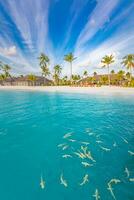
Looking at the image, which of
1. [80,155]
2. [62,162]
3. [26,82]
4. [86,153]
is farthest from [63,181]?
[26,82]

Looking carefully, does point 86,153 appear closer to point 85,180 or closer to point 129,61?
point 85,180

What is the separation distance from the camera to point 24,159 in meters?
7.28

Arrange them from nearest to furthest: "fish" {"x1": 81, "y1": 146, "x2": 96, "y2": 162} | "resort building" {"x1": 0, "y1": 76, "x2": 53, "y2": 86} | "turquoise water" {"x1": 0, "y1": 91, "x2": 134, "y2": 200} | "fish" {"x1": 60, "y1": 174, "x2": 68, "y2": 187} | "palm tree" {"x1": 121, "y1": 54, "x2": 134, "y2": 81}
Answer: "turquoise water" {"x1": 0, "y1": 91, "x2": 134, "y2": 200} → "fish" {"x1": 60, "y1": 174, "x2": 68, "y2": 187} → "fish" {"x1": 81, "y1": 146, "x2": 96, "y2": 162} → "palm tree" {"x1": 121, "y1": 54, "x2": 134, "y2": 81} → "resort building" {"x1": 0, "y1": 76, "x2": 53, "y2": 86}

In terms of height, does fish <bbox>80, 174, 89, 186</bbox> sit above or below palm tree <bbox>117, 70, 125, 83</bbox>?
below

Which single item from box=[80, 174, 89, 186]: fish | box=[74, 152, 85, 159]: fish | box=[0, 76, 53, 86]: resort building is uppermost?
box=[0, 76, 53, 86]: resort building

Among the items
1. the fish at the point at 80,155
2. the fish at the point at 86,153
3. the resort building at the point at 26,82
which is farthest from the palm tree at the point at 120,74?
the fish at the point at 80,155

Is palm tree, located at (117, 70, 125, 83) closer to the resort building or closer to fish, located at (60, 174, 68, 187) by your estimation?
the resort building

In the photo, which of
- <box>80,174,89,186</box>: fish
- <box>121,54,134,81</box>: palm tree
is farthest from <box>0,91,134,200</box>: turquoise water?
<box>121,54,134,81</box>: palm tree

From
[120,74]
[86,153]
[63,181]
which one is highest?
[120,74]

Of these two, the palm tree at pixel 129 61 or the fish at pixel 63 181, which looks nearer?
the fish at pixel 63 181

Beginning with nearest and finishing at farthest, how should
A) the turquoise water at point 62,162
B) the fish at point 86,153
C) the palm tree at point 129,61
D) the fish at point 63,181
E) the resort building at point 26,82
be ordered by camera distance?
the turquoise water at point 62,162, the fish at point 63,181, the fish at point 86,153, the palm tree at point 129,61, the resort building at point 26,82

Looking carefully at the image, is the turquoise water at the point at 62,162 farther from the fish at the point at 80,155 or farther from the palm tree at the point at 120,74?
the palm tree at the point at 120,74

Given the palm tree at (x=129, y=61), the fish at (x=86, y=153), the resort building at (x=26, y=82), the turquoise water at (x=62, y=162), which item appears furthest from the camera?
the resort building at (x=26, y=82)

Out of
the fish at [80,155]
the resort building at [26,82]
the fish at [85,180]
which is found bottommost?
the fish at [85,180]
